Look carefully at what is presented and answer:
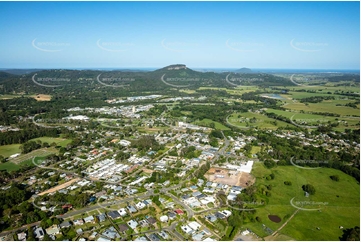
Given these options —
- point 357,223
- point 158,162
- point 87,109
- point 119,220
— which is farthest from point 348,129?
point 87,109

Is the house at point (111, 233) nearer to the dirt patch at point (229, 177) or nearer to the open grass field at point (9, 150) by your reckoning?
the dirt patch at point (229, 177)

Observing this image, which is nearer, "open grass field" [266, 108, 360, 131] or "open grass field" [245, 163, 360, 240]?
"open grass field" [245, 163, 360, 240]

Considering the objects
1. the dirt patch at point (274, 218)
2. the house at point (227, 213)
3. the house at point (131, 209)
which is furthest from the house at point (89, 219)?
the dirt patch at point (274, 218)

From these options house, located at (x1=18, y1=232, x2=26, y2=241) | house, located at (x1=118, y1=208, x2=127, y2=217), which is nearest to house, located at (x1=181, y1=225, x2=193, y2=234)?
house, located at (x1=118, y1=208, x2=127, y2=217)

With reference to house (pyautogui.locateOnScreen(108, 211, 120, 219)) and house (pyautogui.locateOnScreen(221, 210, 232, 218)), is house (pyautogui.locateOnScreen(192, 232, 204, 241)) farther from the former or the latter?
house (pyautogui.locateOnScreen(108, 211, 120, 219))

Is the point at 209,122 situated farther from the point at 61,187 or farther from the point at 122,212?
the point at 122,212

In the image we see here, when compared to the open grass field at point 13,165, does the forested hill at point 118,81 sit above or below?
above

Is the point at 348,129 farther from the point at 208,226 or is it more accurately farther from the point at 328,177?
the point at 208,226
